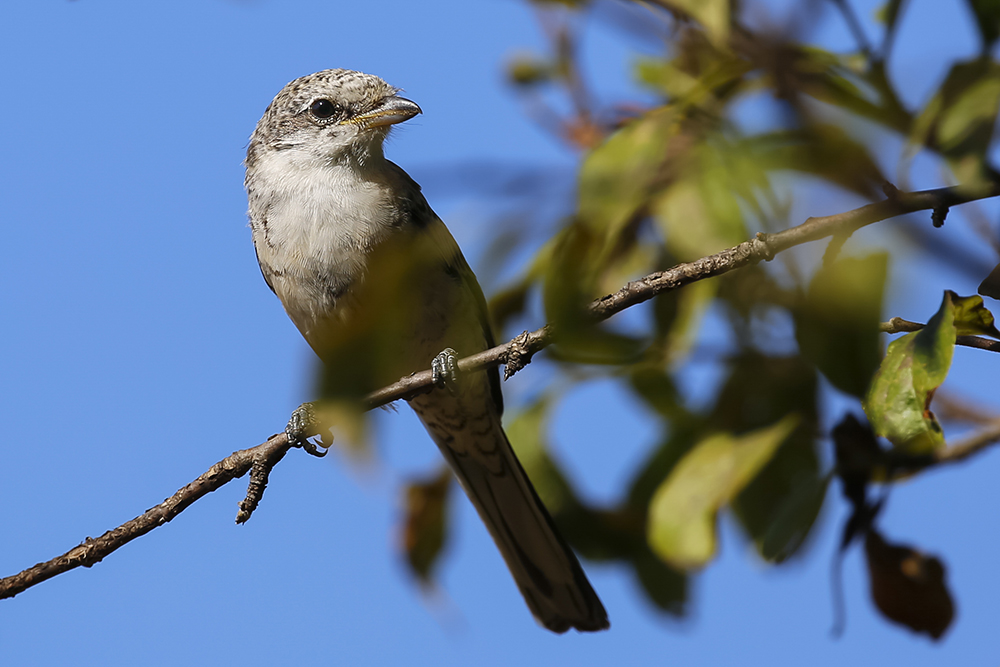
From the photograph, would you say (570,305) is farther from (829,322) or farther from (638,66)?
(638,66)

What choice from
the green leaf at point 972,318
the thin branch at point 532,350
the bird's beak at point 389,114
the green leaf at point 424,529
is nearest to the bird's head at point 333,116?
the bird's beak at point 389,114

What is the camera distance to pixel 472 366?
2.57 meters

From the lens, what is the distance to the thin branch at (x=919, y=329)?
2.07 meters

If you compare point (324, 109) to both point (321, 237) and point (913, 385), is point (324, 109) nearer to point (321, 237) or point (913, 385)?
point (321, 237)

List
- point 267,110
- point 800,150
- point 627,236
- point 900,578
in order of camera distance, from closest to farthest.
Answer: point 800,150, point 900,578, point 627,236, point 267,110

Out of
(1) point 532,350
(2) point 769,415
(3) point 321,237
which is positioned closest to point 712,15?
(1) point 532,350

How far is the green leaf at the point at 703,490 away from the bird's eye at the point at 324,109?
3.25 m

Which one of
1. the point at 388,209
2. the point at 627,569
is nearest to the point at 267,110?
the point at 388,209

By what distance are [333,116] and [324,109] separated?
0.08m

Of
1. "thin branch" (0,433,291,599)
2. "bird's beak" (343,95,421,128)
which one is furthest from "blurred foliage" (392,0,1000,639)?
"bird's beak" (343,95,421,128)

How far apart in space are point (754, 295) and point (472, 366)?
830 mm

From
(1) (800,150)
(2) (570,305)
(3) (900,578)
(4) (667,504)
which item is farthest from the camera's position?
(4) (667,504)

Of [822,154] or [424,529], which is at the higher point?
[822,154]

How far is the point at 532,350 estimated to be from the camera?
93.7 inches
